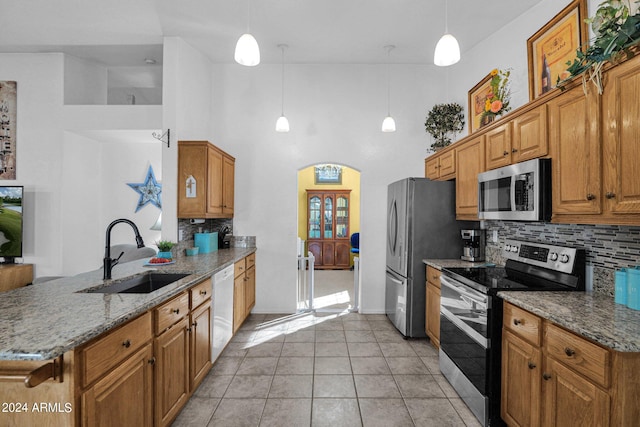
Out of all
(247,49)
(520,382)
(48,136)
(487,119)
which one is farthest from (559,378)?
(48,136)

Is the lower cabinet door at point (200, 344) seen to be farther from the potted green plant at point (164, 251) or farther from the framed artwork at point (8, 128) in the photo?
the framed artwork at point (8, 128)

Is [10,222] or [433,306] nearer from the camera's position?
[433,306]

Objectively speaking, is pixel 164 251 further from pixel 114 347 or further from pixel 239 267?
pixel 114 347

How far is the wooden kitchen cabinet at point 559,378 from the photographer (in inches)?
48.4

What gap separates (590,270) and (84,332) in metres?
2.80

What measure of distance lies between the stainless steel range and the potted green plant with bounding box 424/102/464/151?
184 centimetres

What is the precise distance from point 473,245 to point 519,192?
1.19 metres

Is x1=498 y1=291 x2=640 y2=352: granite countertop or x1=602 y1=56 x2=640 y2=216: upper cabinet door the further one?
x1=602 y1=56 x2=640 y2=216: upper cabinet door

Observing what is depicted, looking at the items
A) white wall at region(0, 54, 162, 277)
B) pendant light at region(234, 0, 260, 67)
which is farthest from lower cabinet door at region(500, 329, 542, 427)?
white wall at region(0, 54, 162, 277)

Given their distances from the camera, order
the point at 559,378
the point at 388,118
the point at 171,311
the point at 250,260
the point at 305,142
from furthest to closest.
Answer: the point at 305,142, the point at 250,260, the point at 388,118, the point at 171,311, the point at 559,378

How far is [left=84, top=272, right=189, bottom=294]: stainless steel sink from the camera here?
7.08 feet

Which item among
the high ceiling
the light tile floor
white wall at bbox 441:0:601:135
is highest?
the high ceiling

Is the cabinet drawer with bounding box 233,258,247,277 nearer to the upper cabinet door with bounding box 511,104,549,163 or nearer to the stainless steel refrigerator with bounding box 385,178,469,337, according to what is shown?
the stainless steel refrigerator with bounding box 385,178,469,337

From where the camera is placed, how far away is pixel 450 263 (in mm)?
3107
